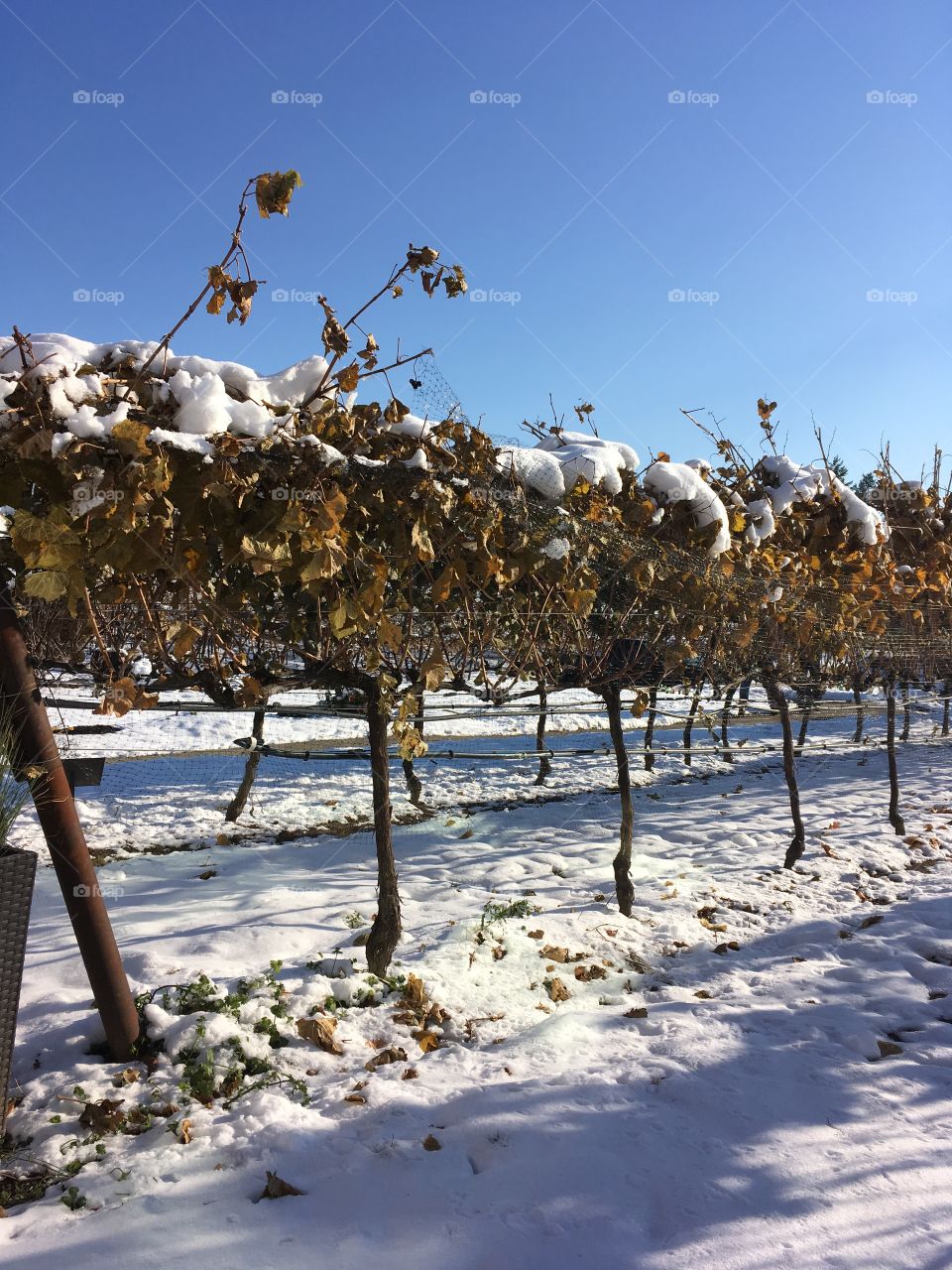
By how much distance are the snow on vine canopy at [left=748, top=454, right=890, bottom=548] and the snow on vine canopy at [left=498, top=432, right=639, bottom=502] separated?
7.20ft

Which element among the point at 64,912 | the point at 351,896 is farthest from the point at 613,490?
the point at 64,912

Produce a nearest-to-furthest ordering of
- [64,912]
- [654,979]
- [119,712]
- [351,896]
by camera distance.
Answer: [119,712] < [654,979] < [64,912] < [351,896]

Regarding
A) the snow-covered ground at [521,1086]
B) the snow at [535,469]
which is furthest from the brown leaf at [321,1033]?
the snow at [535,469]

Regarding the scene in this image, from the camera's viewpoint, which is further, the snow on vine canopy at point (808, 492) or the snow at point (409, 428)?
the snow on vine canopy at point (808, 492)

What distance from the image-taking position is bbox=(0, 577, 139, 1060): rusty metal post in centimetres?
278

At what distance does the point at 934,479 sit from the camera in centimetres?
921

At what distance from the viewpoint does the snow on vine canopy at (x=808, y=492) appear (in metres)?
6.90

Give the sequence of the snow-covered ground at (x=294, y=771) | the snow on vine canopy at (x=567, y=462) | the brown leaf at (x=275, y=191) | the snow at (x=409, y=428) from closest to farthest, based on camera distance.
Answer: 1. the brown leaf at (x=275, y=191)
2. the snow at (x=409, y=428)
3. the snow on vine canopy at (x=567, y=462)
4. the snow-covered ground at (x=294, y=771)

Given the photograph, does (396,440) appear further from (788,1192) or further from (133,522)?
(788,1192)

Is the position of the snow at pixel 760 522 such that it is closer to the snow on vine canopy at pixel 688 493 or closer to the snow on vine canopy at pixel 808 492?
the snow on vine canopy at pixel 808 492

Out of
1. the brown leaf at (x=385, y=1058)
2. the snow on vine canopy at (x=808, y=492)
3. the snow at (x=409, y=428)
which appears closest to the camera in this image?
the brown leaf at (x=385, y=1058)

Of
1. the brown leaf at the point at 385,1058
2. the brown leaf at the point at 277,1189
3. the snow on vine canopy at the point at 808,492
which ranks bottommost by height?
the brown leaf at the point at 385,1058

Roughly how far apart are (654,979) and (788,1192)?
190 cm

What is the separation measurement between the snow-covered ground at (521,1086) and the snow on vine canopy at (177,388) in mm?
2374
